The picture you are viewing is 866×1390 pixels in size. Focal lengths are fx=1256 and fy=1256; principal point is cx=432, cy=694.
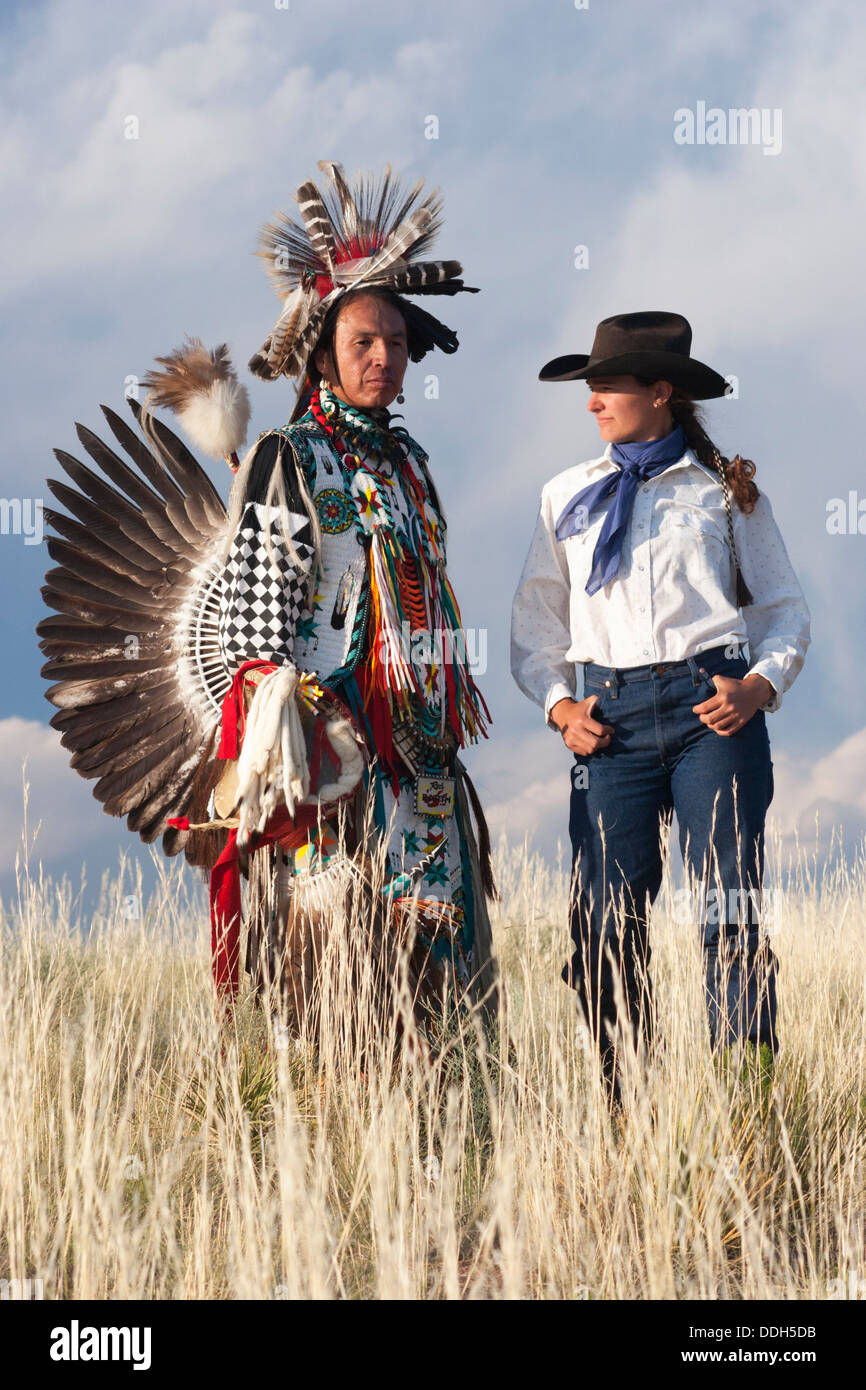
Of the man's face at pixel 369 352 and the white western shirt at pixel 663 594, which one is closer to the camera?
the white western shirt at pixel 663 594

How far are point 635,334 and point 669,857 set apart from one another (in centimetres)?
153

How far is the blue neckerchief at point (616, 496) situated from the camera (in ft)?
11.5

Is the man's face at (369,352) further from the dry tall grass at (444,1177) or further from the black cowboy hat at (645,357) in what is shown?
the dry tall grass at (444,1177)

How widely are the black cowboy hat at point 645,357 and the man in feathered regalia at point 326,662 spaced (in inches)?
22.9

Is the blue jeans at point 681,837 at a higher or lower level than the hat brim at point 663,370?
lower

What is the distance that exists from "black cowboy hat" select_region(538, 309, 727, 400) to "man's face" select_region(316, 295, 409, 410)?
471 mm

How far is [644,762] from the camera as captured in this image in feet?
11.3

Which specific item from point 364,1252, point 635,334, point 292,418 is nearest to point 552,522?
point 635,334

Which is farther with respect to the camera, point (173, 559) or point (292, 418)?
point (173, 559)

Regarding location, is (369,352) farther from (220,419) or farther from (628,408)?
(628,408)

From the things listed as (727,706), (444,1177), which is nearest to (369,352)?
(727,706)

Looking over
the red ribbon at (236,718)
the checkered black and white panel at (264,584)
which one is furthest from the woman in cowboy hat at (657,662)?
the red ribbon at (236,718)

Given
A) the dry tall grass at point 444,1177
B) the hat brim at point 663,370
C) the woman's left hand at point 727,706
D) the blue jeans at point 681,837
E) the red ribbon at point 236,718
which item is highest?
the hat brim at point 663,370
